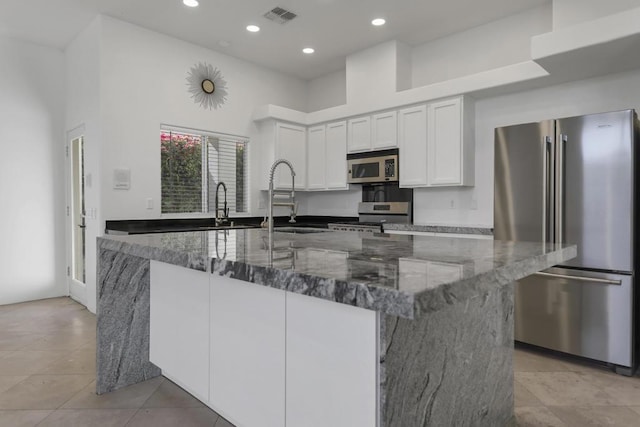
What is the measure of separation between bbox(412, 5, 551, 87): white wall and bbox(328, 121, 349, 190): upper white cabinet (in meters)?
1.05

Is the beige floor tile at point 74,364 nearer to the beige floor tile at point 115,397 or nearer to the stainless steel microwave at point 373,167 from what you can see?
the beige floor tile at point 115,397

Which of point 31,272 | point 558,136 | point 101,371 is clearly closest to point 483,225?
point 558,136

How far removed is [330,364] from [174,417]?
1.37 m

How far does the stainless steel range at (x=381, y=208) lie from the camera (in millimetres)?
4648

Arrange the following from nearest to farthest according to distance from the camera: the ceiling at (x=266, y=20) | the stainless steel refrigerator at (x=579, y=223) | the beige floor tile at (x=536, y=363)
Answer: the stainless steel refrigerator at (x=579, y=223), the beige floor tile at (x=536, y=363), the ceiling at (x=266, y=20)

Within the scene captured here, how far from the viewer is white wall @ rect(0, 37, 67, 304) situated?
14.6ft

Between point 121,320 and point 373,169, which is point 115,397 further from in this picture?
point 373,169

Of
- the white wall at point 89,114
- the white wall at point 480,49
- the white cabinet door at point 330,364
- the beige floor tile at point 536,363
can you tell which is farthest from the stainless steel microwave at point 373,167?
the white cabinet door at point 330,364

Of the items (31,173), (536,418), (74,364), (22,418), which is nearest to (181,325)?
(22,418)

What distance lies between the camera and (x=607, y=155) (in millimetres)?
2736

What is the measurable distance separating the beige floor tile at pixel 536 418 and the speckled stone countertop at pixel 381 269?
1079mm

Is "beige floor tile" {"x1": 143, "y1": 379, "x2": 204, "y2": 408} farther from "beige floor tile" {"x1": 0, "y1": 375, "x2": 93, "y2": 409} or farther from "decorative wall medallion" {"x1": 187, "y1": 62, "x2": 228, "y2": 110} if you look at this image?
"decorative wall medallion" {"x1": 187, "y1": 62, "x2": 228, "y2": 110}

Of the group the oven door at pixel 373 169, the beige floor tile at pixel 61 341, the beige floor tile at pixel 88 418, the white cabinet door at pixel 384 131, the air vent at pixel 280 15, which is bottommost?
the beige floor tile at pixel 88 418

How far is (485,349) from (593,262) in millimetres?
1703
